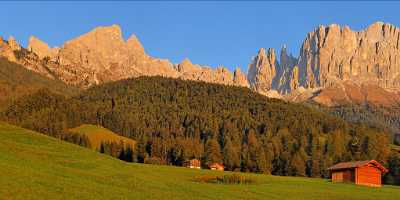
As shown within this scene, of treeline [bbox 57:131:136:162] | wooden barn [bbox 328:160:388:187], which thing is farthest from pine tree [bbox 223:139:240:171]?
wooden barn [bbox 328:160:388:187]

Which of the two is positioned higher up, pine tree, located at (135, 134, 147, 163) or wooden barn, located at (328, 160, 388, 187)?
pine tree, located at (135, 134, 147, 163)

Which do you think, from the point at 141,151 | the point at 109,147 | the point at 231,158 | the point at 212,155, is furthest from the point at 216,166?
the point at 109,147

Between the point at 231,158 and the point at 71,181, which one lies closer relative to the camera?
the point at 71,181

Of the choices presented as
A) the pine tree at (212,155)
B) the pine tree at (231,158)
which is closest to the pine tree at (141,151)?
the pine tree at (212,155)

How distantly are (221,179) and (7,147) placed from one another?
27508mm

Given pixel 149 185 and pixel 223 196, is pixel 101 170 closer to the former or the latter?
pixel 149 185

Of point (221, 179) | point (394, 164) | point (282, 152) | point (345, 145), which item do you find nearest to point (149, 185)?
point (221, 179)

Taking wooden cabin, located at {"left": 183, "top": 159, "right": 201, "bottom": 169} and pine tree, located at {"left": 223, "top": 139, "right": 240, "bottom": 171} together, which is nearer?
wooden cabin, located at {"left": 183, "top": 159, "right": 201, "bottom": 169}

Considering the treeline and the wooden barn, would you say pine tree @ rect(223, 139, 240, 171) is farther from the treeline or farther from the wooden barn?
the wooden barn

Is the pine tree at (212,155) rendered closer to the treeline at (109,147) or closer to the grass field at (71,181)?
the treeline at (109,147)

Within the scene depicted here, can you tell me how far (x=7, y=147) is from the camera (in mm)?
59062

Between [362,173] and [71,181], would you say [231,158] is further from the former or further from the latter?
[71,181]

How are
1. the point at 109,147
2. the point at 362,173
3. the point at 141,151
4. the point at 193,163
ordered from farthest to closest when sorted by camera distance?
the point at 141,151 < the point at 109,147 < the point at 193,163 < the point at 362,173

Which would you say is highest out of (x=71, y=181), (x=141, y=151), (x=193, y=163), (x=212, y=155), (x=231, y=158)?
(x=141, y=151)
